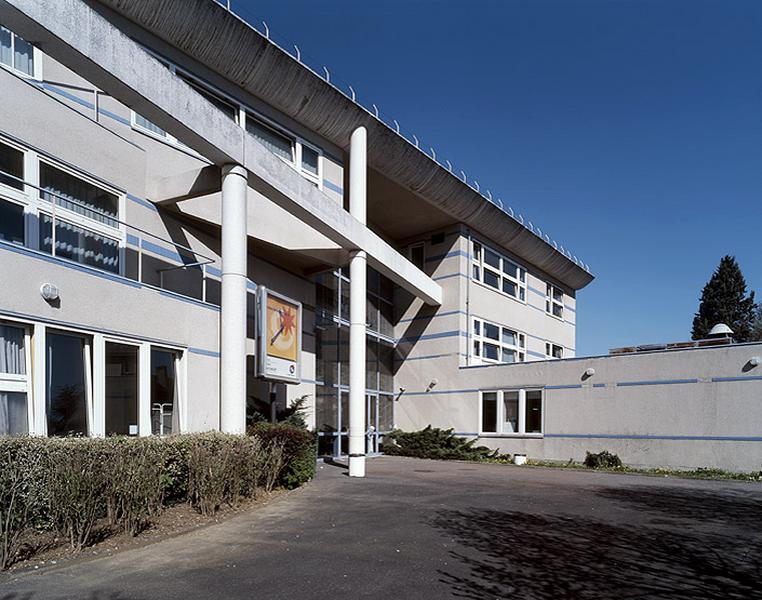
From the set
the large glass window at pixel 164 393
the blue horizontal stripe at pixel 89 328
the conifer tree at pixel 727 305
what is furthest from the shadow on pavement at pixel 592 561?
the conifer tree at pixel 727 305

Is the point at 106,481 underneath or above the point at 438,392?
above

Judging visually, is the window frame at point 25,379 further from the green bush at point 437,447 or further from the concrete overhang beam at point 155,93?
the green bush at point 437,447

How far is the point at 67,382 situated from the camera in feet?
31.0

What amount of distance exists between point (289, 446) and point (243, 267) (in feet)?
11.4

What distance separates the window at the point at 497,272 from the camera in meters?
24.5

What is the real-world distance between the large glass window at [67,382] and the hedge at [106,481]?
1.77 m

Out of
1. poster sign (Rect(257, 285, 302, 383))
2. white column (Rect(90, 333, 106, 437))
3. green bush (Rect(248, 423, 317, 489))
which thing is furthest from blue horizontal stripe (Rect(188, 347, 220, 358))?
white column (Rect(90, 333, 106, 437))

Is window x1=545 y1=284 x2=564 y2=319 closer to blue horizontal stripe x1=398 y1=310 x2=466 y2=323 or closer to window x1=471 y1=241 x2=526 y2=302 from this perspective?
window x1=471 y1=241 x2=526 y2=302

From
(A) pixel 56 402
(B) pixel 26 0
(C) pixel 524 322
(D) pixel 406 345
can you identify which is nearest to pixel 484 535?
(A) pixel 56 402

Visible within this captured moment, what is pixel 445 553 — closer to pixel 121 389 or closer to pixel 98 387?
pixel 98 387

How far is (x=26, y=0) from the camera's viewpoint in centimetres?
773

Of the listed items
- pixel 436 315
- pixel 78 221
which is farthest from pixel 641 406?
pixel 78 221

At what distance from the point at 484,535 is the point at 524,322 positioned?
20.2 m

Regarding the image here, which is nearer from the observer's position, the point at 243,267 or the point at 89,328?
the point at 89,328
